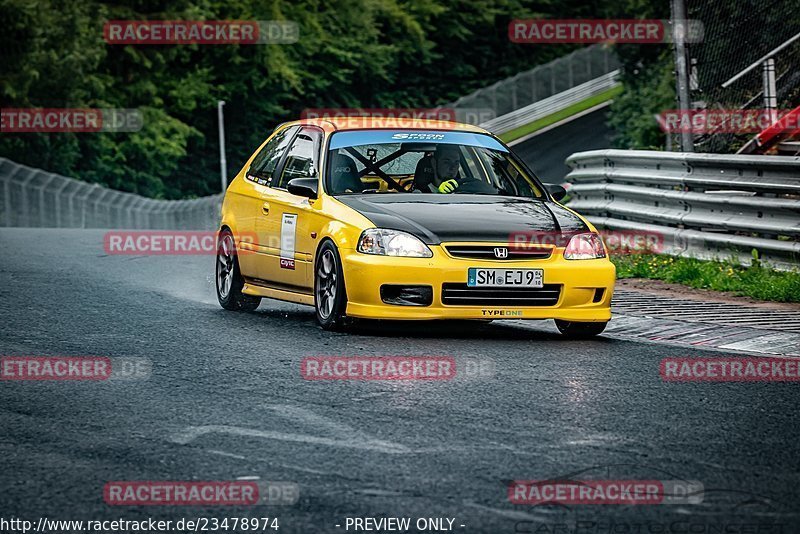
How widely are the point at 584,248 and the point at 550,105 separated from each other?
54.5 m

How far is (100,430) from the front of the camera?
681 centimetres

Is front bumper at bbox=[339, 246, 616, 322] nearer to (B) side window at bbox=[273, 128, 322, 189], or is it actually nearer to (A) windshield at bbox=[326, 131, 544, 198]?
(A) windshield at bbox=[326, 131, 544, 198]

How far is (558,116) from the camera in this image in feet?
201

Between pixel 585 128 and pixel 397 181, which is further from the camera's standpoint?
pixel 585 128

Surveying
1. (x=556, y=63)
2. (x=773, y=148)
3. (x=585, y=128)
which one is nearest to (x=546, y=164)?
(x=585, y=128)

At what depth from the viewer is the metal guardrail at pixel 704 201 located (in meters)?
13.4

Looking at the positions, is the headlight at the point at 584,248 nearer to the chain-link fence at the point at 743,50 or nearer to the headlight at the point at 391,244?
the headlight at the point at 391,244

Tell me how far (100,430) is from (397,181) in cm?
502

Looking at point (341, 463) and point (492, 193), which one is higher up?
point (492, 193)

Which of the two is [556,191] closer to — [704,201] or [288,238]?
[288,238]

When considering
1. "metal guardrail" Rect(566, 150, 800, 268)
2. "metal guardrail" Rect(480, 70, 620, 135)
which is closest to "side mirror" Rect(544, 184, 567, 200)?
"metal guardrail" Rect(566, 150, 800, 268)

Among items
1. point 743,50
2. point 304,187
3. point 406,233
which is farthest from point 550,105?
point 406,233

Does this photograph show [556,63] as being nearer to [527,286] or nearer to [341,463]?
[527,286]

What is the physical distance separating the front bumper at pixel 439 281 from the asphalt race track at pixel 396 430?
198 millimetres
